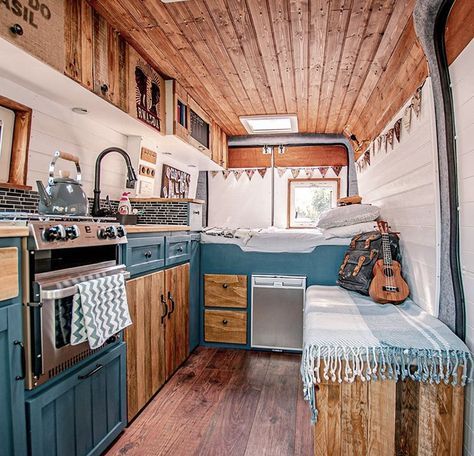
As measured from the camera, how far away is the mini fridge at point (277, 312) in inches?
119

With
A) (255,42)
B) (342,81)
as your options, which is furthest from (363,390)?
(342,81)

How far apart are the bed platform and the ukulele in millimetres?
628

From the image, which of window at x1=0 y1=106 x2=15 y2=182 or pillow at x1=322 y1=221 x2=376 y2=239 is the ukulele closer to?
pillow at x1=322 y1=221 x2=376 y2=239

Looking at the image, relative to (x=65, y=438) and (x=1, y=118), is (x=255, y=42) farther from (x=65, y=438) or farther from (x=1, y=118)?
(x=65, y=438)

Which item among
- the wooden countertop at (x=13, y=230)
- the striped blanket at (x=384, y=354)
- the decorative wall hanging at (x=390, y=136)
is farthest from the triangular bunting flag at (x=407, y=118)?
the wooden countertop at (x=13, y=230)

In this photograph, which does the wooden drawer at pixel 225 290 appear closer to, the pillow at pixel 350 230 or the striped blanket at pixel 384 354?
the pillow at pixel 350 230

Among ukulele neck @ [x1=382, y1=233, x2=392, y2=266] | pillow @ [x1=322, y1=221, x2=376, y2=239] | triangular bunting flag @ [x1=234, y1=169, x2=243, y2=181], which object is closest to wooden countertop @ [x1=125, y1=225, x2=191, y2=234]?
pillow @ [x1=322, y1=221, x2=376, y2=239]

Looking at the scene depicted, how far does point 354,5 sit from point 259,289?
85.2 inches

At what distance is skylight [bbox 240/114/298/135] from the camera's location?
12.1ft

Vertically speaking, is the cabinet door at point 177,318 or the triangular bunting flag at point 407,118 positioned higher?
the triangular bunting flag at point 407,118

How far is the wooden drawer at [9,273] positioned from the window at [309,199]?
13.7 ft

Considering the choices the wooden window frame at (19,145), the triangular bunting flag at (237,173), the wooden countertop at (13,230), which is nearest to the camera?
the wooden countertop at (13,230)

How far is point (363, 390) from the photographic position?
5.08 ft

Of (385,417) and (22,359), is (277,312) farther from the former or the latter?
(22,359)
